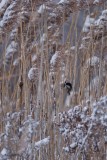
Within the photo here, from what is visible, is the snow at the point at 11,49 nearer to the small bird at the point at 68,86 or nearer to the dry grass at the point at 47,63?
the dry grass at the point at 47,63

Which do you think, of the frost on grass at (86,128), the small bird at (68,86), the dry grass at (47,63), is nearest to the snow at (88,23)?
the dry grass at (47,63)

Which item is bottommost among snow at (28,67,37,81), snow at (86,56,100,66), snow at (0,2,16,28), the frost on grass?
the frost on grass

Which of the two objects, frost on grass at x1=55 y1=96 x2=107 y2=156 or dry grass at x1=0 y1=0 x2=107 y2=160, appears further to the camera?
dry grass at x1=0 y1=0 x2=107 y2=160

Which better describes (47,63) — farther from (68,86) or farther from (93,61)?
(93,61)

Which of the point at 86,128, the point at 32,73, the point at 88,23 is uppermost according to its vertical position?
the point at 88,23

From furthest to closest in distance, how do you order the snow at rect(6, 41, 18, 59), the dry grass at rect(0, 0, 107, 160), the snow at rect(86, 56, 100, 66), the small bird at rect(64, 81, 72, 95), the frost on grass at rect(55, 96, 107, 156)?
the snow at rect(6, 41, 18, 59) → the snow at rect(86, 56, 100, 66) → the small bird at rect(64, 81, 72, 95) → the dry grass at rect(0, 0, 107, 160) → the frost on grass at rect(55, 96, 107, 156)

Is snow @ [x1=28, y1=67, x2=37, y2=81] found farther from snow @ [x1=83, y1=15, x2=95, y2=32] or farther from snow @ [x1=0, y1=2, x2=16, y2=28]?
snow @ [x1=83, y1=15, x2=95, y2=32]

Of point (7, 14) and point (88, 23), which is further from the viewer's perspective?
point (88, 23)

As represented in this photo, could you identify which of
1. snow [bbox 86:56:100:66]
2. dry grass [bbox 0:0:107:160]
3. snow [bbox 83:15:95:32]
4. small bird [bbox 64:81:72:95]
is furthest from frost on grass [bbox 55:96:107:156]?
snow [bbox 83:15:95:32]

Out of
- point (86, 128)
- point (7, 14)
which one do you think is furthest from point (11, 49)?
point (86, 128)

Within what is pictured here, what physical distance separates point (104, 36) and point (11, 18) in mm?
512

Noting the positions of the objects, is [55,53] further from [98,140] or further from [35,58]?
[98,140]

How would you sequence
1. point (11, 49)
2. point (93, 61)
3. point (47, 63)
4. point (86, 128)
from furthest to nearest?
point (11, 49) → point (93, 61) → point (47, 63) → point (86, 128)

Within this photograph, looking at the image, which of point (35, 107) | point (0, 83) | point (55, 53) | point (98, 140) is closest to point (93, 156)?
point (98, 140)
